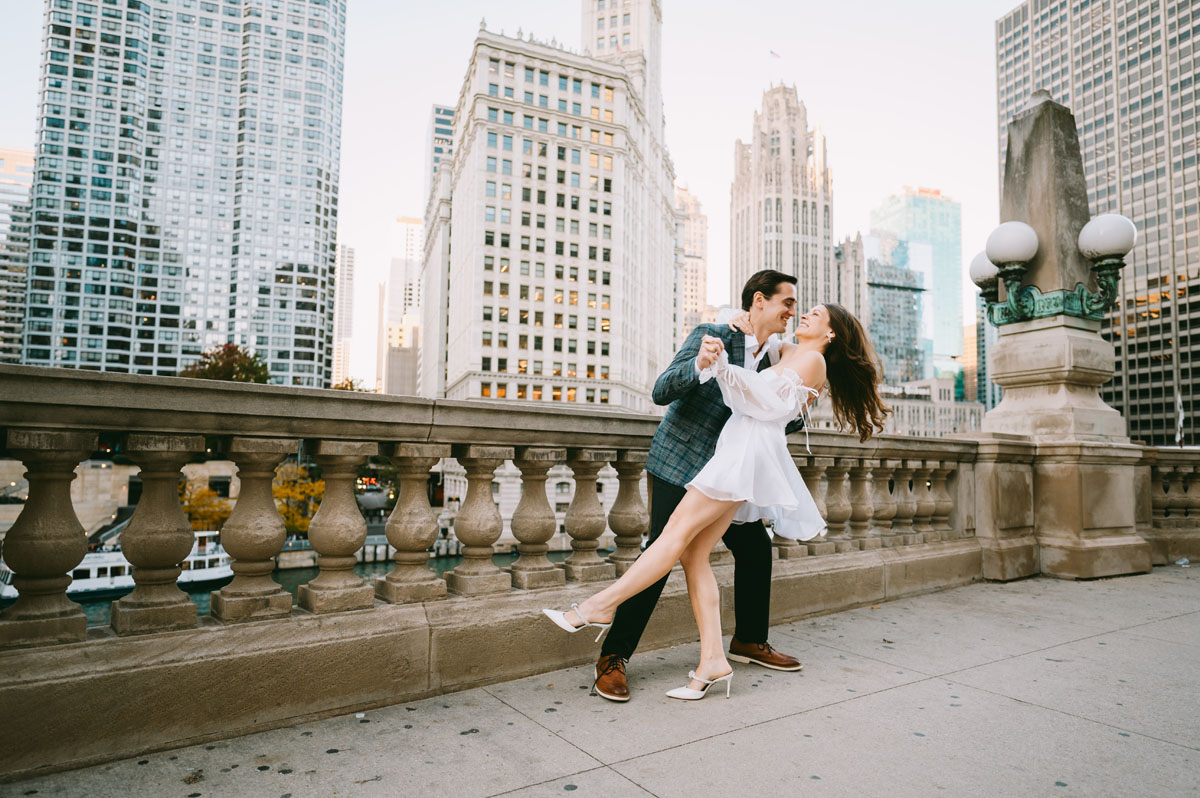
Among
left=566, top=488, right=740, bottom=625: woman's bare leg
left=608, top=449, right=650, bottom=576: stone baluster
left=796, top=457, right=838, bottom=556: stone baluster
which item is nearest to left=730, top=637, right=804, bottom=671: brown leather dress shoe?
left=608, top=449, right=650, bottom=576: stone baluster

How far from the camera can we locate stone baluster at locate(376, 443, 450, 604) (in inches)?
127

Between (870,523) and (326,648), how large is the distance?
179 inches

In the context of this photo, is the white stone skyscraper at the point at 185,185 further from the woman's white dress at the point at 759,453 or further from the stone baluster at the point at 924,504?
the woman's white dress at the point at 759,453

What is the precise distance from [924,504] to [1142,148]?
423 feet

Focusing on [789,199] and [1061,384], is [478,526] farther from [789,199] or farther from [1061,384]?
[789,199]

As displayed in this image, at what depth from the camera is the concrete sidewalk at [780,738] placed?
228cm

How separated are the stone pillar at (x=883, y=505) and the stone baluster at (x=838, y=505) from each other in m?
0.41

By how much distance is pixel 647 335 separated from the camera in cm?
8475

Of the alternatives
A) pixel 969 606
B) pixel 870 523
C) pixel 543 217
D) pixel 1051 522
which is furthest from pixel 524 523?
pixel 543 217

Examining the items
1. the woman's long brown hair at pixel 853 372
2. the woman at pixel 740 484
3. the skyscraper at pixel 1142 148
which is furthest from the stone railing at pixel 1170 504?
the skyscraper at pixel 1142 148

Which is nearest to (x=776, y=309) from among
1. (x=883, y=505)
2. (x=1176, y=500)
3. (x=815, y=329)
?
(x=815, y=329)

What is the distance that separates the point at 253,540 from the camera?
9.34ft

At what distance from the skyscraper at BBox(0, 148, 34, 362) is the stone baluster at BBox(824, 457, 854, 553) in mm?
131220

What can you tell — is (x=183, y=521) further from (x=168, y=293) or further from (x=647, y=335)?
(x=168, y=293)
